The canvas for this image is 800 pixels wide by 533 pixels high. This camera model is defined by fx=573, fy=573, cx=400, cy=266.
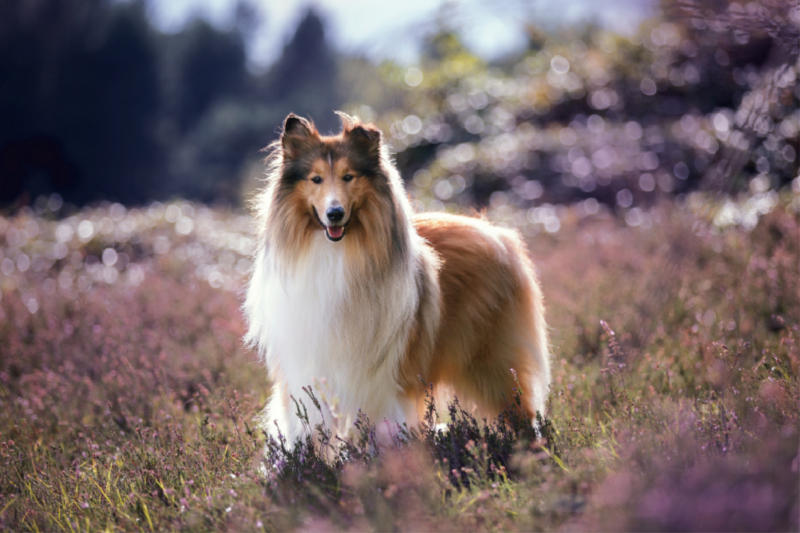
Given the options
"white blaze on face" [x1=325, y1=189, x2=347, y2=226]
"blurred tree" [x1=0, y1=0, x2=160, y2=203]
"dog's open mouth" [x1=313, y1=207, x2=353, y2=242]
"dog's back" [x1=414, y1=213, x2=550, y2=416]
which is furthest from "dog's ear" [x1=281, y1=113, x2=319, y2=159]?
"blurred tree" [x1=0, y1=0, x2=160, y2=203]

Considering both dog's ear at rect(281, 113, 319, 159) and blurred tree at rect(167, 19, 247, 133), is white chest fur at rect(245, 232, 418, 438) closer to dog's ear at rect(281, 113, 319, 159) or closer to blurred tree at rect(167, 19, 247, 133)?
dog's ear at rect(281, 113, 319, 159)

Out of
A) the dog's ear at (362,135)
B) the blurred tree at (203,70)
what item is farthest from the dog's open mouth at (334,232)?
the blurred tree at (203,70)

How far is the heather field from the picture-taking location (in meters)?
1.85

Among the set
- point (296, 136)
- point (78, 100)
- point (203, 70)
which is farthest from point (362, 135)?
point (203, 70)

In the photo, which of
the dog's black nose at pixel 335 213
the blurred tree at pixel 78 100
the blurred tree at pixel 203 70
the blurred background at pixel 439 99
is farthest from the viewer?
the blurred tree at pixel 203 70

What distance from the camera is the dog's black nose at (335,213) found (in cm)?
300

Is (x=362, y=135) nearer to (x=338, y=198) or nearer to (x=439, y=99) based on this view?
(x=338, y=198)

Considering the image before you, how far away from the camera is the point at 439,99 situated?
15305mm

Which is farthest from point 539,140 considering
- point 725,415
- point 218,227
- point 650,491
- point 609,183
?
point 650,491

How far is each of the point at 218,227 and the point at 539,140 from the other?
22.6 feet

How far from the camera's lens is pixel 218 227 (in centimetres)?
1180

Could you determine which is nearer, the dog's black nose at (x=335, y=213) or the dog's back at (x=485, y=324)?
the dog's black nose at (x=335, y=213)

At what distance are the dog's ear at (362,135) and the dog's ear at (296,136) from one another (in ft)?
0.62

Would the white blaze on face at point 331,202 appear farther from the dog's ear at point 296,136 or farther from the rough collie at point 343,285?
the dog's ear at point 296,136
